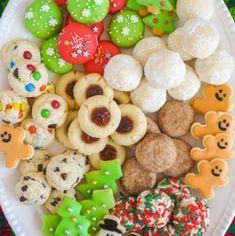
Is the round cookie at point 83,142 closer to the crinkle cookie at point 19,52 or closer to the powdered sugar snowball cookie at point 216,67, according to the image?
the crinkle cookie at point 19,52

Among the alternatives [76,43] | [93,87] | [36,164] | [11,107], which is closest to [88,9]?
[76,43]

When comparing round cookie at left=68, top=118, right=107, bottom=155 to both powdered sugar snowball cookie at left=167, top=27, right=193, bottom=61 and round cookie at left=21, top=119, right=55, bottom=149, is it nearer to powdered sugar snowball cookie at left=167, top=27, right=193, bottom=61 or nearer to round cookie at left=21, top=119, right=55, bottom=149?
round cookie at left=21, top=119, right=55, bottom=149

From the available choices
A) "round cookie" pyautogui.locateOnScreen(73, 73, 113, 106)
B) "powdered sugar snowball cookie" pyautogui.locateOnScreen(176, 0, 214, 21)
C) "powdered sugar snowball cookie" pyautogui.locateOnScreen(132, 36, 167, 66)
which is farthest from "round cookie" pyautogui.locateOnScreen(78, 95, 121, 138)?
"powdered sugar snowball cookie" pyautogui.locateOnScreen(176, 0, 214, 21)

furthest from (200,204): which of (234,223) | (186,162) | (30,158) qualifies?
(30,158)

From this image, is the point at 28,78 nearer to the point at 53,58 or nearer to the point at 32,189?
the point at 53,58

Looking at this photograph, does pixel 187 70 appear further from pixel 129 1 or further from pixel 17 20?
pixel 17 20
